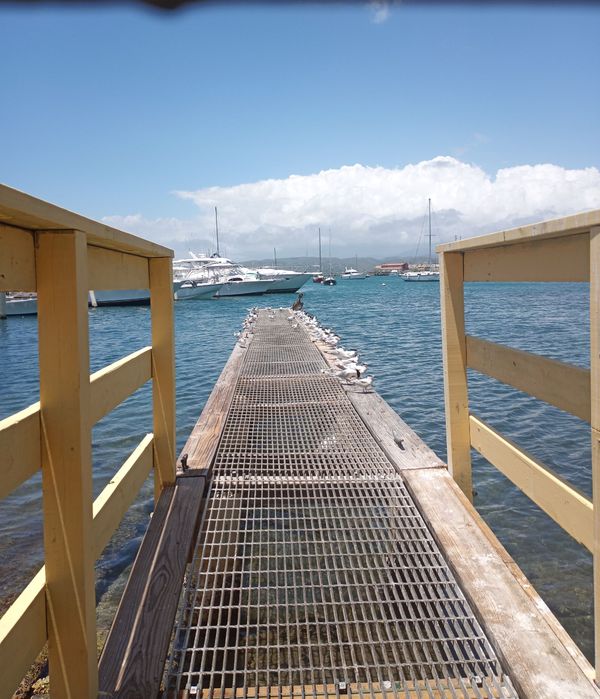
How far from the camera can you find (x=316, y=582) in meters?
3.72

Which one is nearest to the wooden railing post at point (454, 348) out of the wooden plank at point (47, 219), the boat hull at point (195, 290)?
the wooden plank at point (47, 219)

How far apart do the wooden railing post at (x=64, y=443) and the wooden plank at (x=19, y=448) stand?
0.04 metres

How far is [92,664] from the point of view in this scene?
1.84 meters

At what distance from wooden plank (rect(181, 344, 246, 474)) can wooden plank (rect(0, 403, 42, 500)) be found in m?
2.36

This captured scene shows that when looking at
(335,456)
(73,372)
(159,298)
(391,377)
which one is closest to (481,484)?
(335,456)

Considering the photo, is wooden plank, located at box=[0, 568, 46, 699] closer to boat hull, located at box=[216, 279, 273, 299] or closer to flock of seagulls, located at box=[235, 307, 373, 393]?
flock of seagulls, located at box=[235, 307, 373, 393]

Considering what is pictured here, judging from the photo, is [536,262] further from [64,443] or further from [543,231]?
[64,443]

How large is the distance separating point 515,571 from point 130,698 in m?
1.74

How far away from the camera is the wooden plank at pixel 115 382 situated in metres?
2.15

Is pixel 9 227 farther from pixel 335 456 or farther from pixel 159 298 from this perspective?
pixel 335 456

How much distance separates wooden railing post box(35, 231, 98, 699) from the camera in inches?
66.6

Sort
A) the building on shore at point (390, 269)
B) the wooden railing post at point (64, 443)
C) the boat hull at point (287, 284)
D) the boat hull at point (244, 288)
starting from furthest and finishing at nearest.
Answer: the building on shore at point (390, 269) < the boat hull at point (287, 284) < the boat hull at point (244, 288) < the wooden railing post at point (64, 443)

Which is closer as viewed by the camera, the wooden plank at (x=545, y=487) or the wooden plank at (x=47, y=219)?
the wooden plank at (x=47, y=219)

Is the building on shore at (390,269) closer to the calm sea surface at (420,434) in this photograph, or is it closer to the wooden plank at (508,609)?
the calm sea surface at (420,434)
